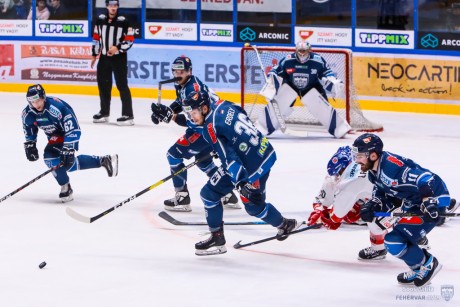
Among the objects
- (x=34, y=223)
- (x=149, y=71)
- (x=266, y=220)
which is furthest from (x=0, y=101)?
(x=266, y=220)

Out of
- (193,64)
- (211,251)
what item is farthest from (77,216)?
(193,64)

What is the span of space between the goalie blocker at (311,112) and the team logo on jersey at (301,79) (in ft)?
0.37

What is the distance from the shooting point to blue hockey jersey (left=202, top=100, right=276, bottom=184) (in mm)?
6812

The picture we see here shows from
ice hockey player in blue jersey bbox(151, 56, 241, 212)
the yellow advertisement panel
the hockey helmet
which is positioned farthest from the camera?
the yellow advertisement panel

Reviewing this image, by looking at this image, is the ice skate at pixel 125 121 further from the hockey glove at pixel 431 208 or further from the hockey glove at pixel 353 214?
the hockey glove at pixel 431 208

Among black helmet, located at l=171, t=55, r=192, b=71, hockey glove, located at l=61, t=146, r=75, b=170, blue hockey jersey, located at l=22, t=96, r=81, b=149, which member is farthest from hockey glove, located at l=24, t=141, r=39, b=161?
black helmet, located at l=171, t=55, r=192, b=71

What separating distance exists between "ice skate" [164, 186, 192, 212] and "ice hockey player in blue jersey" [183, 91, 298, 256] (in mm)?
1402

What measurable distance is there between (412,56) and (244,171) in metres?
7.09

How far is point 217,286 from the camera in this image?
641 centimetres

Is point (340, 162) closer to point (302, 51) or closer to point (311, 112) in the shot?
point (302, 51)

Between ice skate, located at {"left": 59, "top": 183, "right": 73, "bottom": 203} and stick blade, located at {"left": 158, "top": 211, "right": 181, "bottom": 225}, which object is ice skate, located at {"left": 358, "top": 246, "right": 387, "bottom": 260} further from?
ice skate, located at {"left": 59, "top": 183, "right": 73, "bottom": 203}

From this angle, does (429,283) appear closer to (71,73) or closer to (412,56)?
(412,56)

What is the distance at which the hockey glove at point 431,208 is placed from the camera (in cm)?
591

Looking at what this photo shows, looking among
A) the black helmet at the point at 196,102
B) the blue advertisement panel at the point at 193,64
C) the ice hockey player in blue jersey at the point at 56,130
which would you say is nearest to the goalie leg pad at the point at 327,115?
the blue advertisement panel at the point at 193,64
